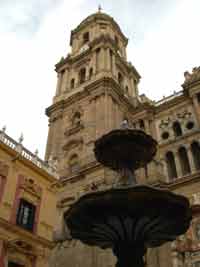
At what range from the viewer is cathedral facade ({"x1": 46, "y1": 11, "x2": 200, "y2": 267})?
56.1 ft

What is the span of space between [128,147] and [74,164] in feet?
47.8

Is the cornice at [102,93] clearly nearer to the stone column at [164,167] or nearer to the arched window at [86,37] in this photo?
the stone column at [164,167]

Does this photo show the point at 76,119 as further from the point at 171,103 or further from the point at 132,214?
the point at 132,214

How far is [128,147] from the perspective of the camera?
8320mm

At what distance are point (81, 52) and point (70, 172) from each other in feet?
44.5

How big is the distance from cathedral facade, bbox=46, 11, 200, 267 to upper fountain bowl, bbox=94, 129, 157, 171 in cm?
863

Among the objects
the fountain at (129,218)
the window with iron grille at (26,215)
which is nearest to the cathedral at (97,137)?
the window with iron grille at (26,215)

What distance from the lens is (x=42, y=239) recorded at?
46.4 feet

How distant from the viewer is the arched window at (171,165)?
19.3 meters

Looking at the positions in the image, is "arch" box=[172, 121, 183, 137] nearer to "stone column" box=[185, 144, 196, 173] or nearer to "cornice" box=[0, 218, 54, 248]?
"stone column" box=[185, 144, 196, 173]

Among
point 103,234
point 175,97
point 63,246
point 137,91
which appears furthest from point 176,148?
point 103,234

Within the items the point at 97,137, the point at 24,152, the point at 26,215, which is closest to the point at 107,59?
the point at 97,137

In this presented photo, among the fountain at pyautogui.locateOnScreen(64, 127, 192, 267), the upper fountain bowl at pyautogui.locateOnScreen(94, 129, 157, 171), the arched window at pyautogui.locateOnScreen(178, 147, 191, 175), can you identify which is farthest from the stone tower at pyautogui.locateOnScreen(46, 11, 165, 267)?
the fountain at pyautogui.locateOnScreen(64, 127, 192, 267)

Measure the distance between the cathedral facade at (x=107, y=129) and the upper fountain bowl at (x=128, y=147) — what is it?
8.63m
